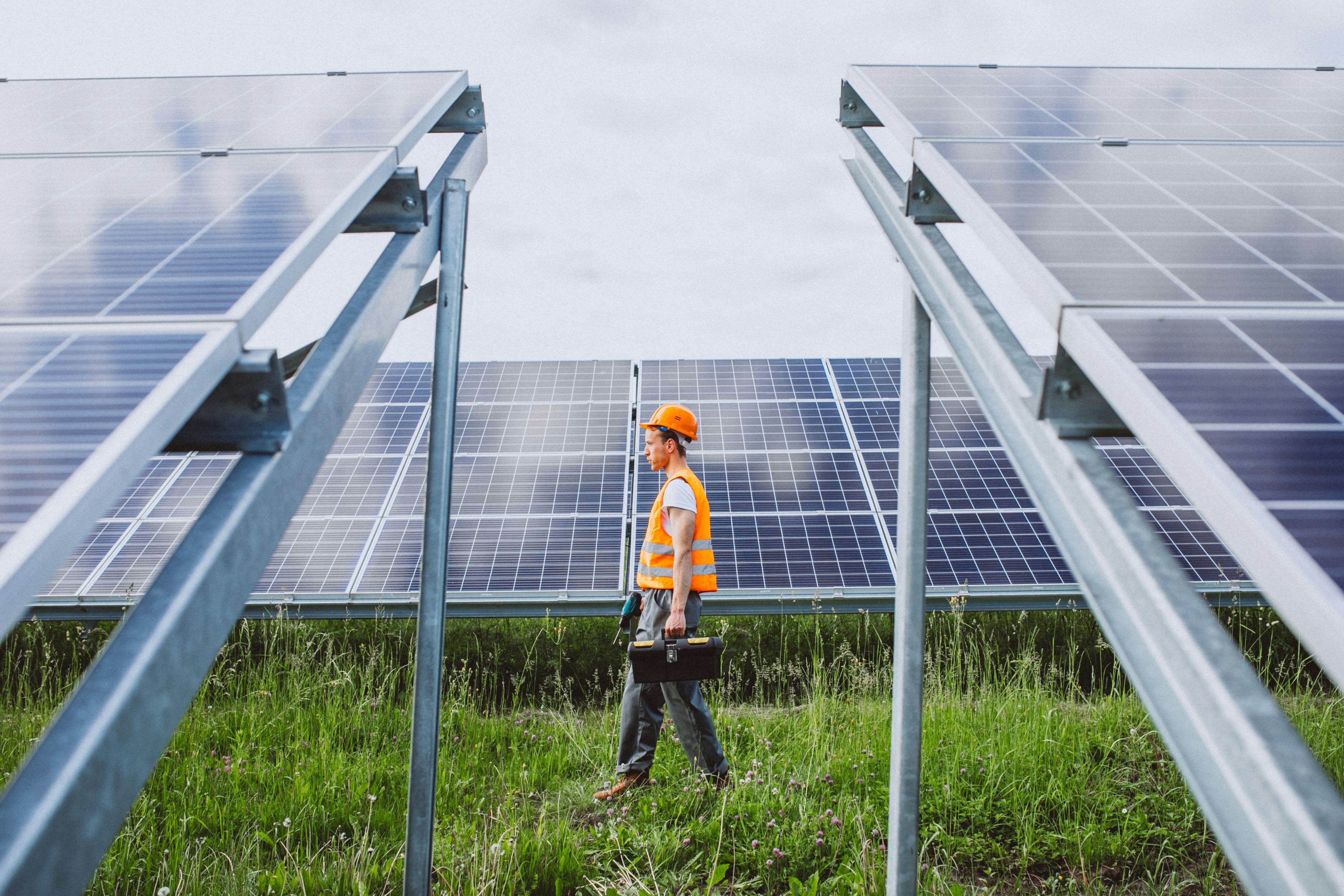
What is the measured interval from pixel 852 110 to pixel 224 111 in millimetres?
3154

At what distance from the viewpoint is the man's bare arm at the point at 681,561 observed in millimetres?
5031

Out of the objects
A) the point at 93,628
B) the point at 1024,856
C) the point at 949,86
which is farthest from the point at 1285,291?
the point at 93,628

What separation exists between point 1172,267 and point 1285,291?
283 millimetres

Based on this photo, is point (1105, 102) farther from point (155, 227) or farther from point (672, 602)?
point (155, 227)

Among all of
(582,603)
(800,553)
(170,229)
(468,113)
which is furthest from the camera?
(800,553)

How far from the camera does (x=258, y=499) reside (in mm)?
1655

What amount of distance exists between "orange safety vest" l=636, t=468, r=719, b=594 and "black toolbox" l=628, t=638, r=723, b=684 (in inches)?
17.8

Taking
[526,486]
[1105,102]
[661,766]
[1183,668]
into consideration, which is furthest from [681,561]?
[1183,668]

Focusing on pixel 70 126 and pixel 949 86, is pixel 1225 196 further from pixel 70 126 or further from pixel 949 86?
pixel 70 126

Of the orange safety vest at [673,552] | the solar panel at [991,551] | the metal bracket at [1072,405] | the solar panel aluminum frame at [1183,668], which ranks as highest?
the metal bracket at [1072,405]

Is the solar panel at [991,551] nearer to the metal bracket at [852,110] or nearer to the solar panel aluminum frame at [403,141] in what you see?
the metal bracket at [852,110]

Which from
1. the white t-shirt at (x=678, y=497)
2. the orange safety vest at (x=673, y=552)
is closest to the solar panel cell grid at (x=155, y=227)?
the white t-shirt at (x=678, y=497)

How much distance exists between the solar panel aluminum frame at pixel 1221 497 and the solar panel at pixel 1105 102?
5.59 feet

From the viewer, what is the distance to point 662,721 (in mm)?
5137
